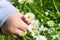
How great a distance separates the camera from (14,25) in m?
2.07

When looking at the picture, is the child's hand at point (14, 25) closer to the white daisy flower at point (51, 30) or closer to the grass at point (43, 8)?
the grass at point (43, 8)

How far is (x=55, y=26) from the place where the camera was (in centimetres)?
215

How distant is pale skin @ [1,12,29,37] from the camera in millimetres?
2059

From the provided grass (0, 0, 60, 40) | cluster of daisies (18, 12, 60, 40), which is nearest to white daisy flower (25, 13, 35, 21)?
cluster of daisies (18, 12, 60, 40)

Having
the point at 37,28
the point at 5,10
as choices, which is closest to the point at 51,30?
the point at 37,28

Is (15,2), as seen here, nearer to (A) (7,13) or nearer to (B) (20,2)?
(B) (20,2)

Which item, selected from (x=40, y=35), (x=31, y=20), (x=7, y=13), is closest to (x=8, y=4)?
(x=7, y=13)

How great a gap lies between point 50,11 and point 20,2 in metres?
0.28

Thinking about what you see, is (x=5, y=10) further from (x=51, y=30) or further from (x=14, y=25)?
(x=51, y=30)

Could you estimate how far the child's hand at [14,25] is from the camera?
206 centimetres

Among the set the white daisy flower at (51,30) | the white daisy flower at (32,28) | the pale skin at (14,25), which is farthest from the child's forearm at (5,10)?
the white daisy flower at (51,30)

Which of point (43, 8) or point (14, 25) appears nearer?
point (14, 25)

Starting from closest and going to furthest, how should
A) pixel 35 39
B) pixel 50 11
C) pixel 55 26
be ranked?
pixel 35 39 → pixel 55 26 → pixel 50 11

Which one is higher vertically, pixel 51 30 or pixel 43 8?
pixel 43 8
